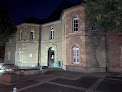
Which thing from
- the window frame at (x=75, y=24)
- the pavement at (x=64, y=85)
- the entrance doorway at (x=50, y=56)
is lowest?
the pavement at (x=64, y=85)

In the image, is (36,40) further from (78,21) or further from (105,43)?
(105,43)

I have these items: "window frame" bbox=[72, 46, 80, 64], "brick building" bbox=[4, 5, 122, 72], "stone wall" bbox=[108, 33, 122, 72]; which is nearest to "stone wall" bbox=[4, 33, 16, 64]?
"brick building" bbox=[4, 5, 122, 72]

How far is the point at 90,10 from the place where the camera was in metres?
8.21

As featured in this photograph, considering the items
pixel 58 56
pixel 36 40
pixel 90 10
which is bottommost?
pixel 58 56

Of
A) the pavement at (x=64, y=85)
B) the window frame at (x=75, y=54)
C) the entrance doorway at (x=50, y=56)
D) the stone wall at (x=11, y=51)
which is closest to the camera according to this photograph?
the pavement at (x=64, y=85)

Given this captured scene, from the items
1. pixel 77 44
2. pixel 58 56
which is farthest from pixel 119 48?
pixel 58 56

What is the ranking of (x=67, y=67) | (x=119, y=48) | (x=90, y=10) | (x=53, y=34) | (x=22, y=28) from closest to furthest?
(x=90, y=10) < (x=119, y=48) < (x=67, y=67) < (x=53, y=34) < (x=22, y=28)

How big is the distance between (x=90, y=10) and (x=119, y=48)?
666 centimetres

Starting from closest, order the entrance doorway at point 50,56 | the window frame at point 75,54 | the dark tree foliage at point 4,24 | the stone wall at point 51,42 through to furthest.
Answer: the window frame at point 75,54
the dark tree foliage at point 4,24
the stone wall at point 51,42
the entrance doorway at point 50,56

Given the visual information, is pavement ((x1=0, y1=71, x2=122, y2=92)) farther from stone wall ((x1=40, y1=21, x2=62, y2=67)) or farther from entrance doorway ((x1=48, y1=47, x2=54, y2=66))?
entrance doorway ((x1=48, y1=47, x2=54, y2=66))

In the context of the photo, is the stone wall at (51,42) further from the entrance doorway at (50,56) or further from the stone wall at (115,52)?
the stone wall at (115,52)

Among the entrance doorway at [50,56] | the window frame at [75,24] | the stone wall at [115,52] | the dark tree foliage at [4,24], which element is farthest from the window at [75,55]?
the dark tree foliage at [4,24]

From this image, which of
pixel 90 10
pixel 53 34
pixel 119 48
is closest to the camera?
pixel 90 10

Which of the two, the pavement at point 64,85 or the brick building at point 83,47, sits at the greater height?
the brick building at point 83,47
